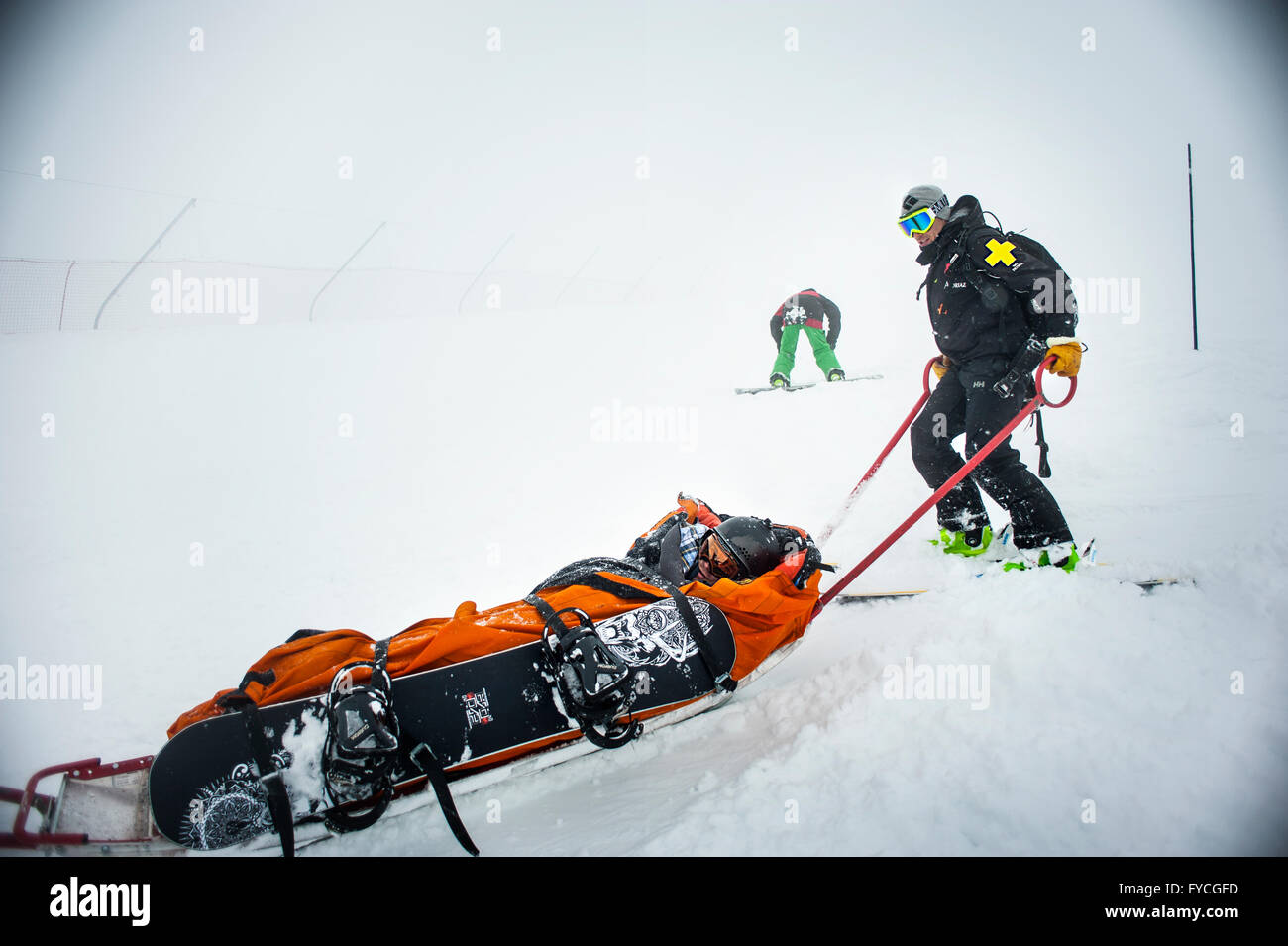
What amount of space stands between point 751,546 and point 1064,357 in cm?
187

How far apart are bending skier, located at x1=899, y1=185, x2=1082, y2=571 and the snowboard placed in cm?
188

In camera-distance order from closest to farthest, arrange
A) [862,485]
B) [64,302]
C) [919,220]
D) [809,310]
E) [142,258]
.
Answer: [919,220]
[862,485]
[809,310]
[64,302]
[142,258]

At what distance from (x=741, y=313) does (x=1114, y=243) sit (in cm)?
890

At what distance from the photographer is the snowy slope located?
1754 mm

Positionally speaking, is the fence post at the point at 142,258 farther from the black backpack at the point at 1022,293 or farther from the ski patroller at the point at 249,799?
the black backpack at the point at 1022,293

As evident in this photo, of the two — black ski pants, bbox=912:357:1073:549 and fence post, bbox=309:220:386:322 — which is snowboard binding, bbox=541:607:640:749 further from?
fence post, bbox=309:220:386:322

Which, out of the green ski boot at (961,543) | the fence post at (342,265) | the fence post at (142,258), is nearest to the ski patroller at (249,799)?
the green ski boot at (961,543)

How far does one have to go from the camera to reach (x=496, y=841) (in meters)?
1.91

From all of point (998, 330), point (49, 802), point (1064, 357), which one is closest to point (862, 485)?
point (998, 330)

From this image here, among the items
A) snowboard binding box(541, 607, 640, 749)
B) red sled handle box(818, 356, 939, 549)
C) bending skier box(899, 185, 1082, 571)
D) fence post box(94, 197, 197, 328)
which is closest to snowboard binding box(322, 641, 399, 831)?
snowboard binding box(541, 607, 640, 749)

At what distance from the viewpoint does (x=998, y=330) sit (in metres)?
3.05

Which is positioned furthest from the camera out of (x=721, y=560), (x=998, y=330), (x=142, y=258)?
(x=142, y=258)

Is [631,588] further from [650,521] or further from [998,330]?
[650,521]

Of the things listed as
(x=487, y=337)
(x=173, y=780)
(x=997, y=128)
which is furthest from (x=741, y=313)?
(x=997, y=128)
